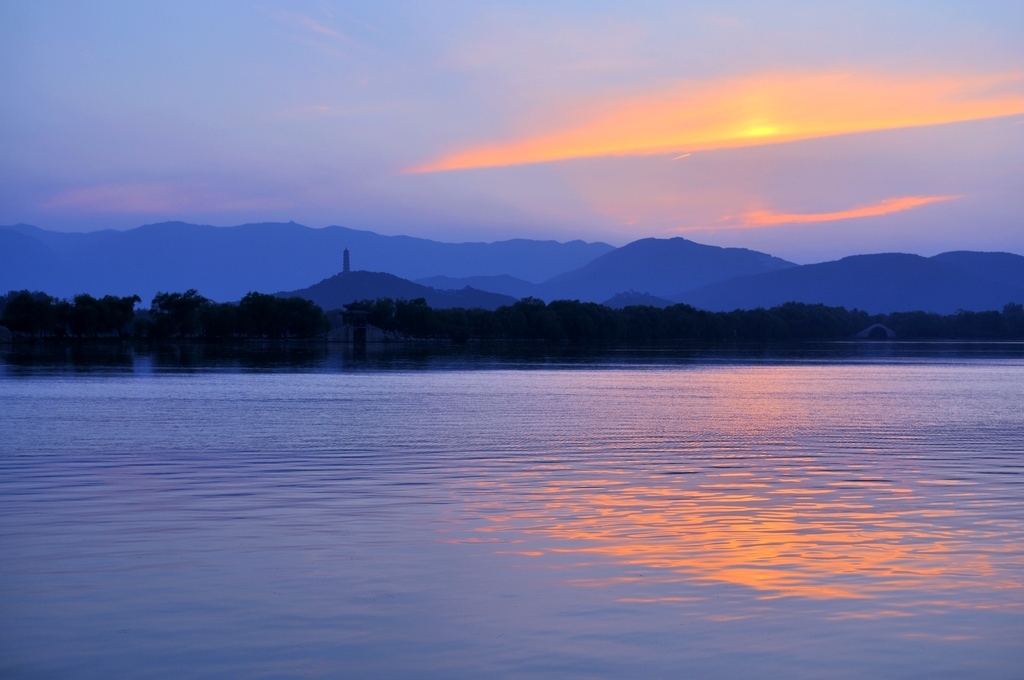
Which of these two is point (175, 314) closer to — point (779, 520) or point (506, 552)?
point (779, 520)

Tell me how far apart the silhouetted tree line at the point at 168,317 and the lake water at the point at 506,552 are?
150486mm

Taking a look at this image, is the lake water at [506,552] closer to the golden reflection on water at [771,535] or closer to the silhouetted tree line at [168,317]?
the golden reflection on water at [771,535]

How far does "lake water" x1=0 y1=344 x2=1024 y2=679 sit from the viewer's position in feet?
33.9

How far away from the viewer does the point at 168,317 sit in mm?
188875

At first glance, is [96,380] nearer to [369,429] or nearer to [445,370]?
[445,370]

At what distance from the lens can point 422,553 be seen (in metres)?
14.5

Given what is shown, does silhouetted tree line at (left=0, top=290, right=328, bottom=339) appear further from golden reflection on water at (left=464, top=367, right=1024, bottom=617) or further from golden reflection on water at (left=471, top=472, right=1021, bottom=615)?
golden reflection on water at (left=471, top=472, right=1021, bottom=615)

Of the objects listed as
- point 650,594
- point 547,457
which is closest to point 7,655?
point 650,594

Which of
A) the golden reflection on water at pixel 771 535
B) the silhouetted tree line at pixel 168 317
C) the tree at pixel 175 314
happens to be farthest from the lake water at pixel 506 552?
the tree at pixel 175 314

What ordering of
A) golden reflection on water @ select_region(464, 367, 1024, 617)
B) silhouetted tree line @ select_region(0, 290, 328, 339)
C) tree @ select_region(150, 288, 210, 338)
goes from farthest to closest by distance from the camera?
tree @ select_region(150, 288, 210, 338), silhouetted tree line @ select_region(0, 290, 328, 339), golden reflection on water @ select_region(464, 367, 1024, 617)

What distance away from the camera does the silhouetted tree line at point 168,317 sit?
566 feet

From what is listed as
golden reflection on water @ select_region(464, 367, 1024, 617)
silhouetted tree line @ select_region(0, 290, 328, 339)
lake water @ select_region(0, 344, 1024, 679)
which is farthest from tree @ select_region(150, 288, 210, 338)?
golden reflection on water @ select_region(464, 367, 1024, 617)

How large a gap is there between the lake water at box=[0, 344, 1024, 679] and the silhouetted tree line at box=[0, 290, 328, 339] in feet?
494

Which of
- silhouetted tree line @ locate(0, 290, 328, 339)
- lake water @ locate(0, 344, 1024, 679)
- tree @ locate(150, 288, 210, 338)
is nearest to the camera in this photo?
lake water @ locate(0, 344, 1024, 679)
